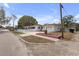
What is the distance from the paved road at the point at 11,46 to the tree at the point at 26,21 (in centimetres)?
43

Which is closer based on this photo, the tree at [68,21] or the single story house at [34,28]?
the tree at [68,21]

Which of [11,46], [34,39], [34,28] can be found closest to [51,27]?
[34,28]

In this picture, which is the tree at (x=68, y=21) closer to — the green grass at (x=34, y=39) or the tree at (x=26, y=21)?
the green grass at (x=34, y=39)

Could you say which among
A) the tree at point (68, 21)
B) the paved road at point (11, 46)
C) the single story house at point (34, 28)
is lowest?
the paved road at point (11, 46)

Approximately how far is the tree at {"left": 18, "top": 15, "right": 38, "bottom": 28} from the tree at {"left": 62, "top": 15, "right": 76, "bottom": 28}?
0.90 m

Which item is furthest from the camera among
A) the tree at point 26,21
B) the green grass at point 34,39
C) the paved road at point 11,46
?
the green grass at point 34,39

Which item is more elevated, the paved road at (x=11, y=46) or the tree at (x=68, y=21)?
the tree at (x=68, y=21)

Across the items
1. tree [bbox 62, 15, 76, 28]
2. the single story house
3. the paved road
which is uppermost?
tree [bbox 62, 15, 76, 28]

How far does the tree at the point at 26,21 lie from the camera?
8005 mm

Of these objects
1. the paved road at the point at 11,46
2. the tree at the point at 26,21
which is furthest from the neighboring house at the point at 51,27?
the paved road at the point at 11,46

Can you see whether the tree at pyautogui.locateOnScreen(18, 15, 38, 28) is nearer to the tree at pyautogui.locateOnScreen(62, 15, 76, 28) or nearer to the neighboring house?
the neighboring house

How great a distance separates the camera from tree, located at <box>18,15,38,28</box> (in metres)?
8.00

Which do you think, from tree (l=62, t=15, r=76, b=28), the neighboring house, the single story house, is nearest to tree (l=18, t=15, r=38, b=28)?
the single story house

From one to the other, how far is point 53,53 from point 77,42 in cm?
91
